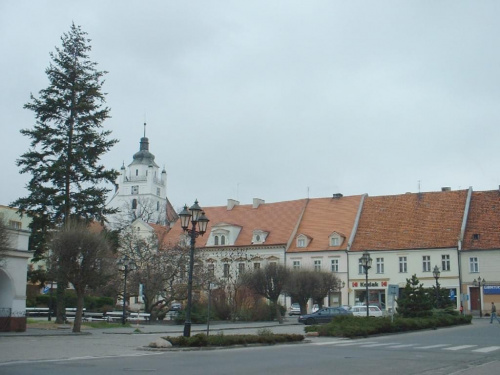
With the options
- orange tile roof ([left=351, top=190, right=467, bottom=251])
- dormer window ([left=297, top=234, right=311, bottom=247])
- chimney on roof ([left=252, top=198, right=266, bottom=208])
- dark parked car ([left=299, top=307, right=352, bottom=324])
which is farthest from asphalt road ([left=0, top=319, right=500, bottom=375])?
chimney on roof ([left=252, top=198, right=266, bottom=208])

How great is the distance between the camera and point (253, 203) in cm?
7962

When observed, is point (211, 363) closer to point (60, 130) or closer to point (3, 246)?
point (3, 246)

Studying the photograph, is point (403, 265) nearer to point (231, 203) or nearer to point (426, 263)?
point (426, 263)

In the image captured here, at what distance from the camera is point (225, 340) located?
2278 centimetres

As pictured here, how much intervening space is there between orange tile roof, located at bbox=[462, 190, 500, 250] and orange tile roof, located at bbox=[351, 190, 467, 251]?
3.53 ft

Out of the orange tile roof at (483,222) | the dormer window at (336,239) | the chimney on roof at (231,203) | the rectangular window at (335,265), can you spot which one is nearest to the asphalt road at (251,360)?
the orange tile roof at (483,222)

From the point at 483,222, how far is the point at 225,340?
156 ft

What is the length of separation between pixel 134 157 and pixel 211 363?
408 feet

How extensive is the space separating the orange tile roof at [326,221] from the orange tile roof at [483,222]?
1252 centimetres

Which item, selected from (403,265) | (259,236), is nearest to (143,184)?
(259,236)

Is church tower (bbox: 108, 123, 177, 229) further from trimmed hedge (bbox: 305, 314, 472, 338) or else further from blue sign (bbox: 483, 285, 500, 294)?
trimmed hedge (bbox: 305, 314, 472, 338)

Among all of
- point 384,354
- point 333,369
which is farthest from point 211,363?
point 384,354

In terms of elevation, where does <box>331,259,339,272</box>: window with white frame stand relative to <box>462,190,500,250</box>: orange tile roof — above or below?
below

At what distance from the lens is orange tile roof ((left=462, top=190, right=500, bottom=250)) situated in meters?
61.4
